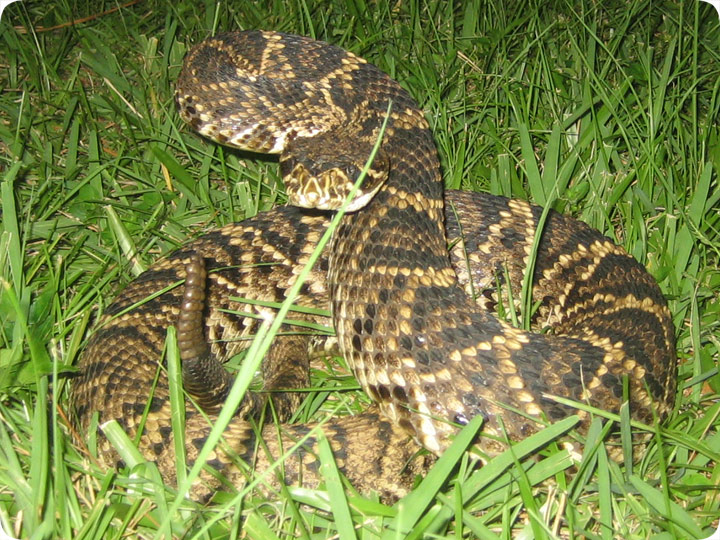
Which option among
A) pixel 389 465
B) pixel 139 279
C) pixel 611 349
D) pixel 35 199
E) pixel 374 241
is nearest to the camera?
pixel 389 465

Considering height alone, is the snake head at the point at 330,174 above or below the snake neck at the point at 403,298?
above

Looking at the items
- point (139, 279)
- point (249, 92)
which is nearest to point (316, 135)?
point (249, 92)

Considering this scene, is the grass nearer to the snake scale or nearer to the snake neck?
the snake scale

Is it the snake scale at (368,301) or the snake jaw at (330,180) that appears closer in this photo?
the snake scale at (368,301)

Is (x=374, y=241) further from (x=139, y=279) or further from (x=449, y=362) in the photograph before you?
(x=139, y=279)

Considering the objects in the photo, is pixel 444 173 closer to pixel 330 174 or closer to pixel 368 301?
pixel 330 174

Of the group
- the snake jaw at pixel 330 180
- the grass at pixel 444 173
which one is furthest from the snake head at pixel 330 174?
the grass at pixel 444 173

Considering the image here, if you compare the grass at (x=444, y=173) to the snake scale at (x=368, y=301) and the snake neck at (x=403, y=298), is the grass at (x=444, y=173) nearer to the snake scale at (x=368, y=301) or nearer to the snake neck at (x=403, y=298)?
the snake scale at (x=368, y=301)
